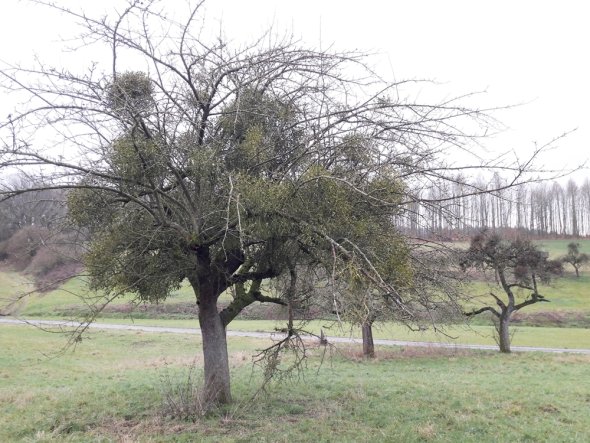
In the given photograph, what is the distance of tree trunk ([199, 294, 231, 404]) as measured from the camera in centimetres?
852

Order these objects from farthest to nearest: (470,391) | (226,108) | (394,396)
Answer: (470,391)
(394,396)
(226,108)

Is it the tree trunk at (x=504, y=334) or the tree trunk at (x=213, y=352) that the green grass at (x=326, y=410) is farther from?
the tree trunk at (x=504, y=334)

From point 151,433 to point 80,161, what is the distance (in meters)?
3.95

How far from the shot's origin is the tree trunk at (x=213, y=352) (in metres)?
8.52

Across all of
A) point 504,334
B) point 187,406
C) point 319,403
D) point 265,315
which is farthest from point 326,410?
point 265,315

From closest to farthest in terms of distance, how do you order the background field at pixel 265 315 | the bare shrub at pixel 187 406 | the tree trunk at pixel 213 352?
the bare shrub at pixel 187 406 → the tree trunk at pixel 213 352 → the background field at pixel 265 315

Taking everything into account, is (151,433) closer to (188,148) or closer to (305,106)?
(188,148)

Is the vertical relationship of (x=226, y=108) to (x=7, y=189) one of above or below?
above

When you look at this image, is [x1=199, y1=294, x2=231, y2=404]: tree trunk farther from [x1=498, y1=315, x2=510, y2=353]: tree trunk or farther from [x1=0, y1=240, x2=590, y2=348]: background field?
[x1=0, y1=240, x2=590, y2=348]: background field

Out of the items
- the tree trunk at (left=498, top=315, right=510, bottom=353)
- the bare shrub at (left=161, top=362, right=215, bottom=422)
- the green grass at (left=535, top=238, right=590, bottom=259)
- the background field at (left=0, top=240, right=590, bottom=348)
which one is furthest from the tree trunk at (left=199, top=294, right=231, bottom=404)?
the green grass at (left=535, top=238, right=590, bottom=259)

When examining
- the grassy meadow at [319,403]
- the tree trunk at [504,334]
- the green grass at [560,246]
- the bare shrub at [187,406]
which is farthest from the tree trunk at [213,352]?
the green grass at [560,246]

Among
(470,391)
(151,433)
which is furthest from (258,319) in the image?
(151,433)

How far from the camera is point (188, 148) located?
7402mm

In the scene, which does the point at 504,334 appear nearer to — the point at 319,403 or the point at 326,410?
the point at 319,403
